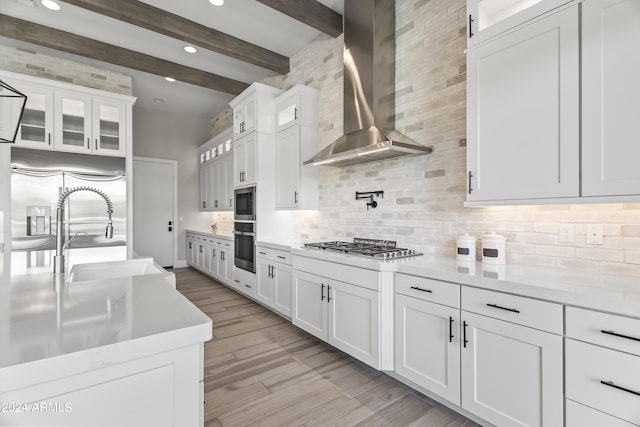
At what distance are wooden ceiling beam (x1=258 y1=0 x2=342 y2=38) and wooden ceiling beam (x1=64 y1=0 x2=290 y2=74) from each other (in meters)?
1.07

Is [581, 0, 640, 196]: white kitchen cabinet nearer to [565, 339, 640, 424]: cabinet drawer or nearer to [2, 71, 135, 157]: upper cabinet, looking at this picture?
[565, 339, 640, 424]: cabinet drawer

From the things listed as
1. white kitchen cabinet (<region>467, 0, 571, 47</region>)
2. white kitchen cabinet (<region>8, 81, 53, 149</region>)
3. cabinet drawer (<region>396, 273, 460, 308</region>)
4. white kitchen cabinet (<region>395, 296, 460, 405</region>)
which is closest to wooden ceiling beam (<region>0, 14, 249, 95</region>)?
white kitchen cabinet (<region>8, 81, 53, 149</region>)

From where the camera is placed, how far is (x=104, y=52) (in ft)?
13.0

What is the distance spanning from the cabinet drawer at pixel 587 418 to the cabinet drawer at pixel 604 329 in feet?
0.96

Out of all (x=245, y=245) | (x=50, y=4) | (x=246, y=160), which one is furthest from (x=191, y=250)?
(x=50, y=4)

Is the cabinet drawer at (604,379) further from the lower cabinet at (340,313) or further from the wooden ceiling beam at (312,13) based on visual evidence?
the wooden ceiling beam at (312,13)

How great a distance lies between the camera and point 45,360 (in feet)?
2.25

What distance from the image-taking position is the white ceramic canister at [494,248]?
6.63 ft

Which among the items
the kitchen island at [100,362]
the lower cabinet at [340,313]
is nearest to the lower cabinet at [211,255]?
the lower cabinet at [340,313]

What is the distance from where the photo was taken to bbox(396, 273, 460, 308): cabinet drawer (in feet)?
5.90

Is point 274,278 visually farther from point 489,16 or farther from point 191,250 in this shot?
point 191,250

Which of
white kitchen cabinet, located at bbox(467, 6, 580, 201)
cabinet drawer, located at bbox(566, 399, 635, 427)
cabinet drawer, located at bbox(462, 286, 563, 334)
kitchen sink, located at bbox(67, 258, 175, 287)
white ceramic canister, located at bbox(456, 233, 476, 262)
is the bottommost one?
cabinet drawer, located at bbox(566, 399, 635, 427)

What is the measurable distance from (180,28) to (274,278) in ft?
9.82

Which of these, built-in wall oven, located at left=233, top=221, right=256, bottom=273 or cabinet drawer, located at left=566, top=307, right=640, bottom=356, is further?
built-in wall oven, located at left=233, top=221, right=256, bottom=273
